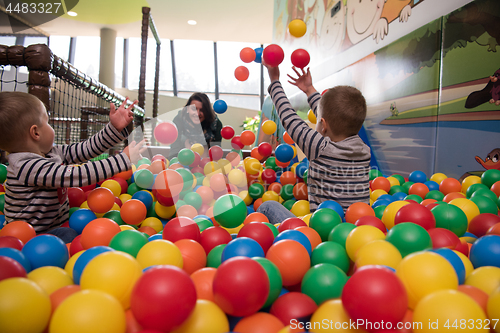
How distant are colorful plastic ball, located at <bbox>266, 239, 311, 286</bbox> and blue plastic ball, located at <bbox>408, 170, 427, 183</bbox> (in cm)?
151

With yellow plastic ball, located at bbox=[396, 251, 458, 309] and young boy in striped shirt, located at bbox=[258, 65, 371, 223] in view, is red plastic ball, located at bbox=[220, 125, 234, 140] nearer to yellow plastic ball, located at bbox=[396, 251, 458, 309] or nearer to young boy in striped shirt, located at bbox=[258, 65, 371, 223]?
young boy in striped shirt, located at bbox=[258, 65, 371, 223]

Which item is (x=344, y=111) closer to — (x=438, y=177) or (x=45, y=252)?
(x=438, y=177)

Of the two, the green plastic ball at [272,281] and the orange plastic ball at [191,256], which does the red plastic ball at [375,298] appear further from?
the orange plastic ball at [191,256]

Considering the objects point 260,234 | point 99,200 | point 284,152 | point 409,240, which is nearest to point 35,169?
point 99,200

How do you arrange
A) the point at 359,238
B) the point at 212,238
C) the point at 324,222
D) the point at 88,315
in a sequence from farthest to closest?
the point at 324,222, the point at 212,238, the point at 359,238, the point at 88,315

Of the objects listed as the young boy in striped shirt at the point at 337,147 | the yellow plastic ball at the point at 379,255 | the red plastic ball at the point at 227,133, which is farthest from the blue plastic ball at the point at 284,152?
the yellow plastic ball at the point at 379,255

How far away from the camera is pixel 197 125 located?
3.02 meters

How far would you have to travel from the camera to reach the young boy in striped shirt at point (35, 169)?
1078 mm

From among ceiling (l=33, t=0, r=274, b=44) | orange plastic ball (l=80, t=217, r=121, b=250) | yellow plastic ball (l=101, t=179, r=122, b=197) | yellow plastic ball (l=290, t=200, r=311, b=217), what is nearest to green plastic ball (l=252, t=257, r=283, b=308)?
orange plastic ball (l=80, t=217, r=121, b=250)

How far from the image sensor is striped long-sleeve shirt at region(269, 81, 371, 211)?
1335 millimetres

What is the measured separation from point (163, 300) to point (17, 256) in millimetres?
436

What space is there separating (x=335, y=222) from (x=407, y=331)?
508 millimetres

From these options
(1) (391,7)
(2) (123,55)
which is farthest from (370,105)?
(2) (123,55)

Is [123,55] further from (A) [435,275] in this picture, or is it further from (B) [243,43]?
(A) [435,275]
